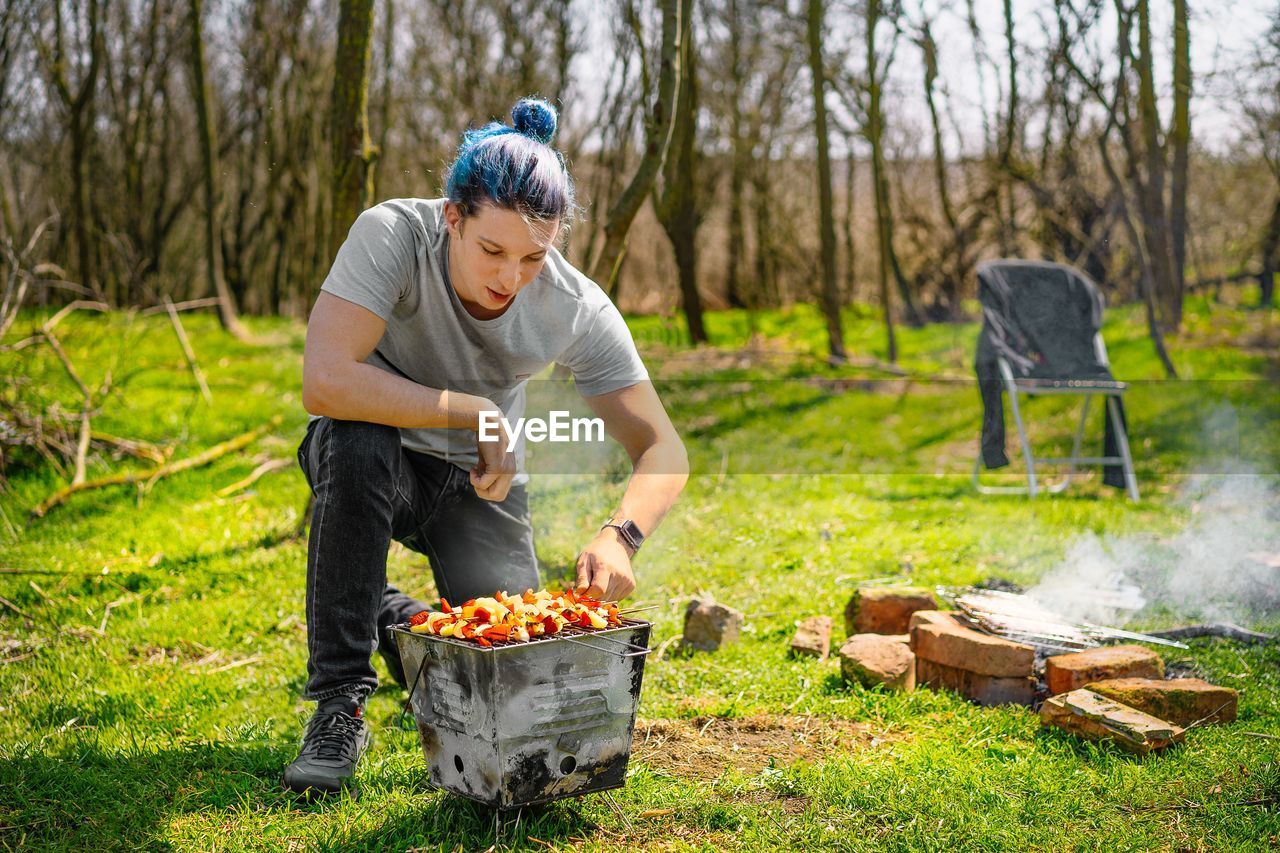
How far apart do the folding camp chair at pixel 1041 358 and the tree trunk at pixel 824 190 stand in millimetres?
2891

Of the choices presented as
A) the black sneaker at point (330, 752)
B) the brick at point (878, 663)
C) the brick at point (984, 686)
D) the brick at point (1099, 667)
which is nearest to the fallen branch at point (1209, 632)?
the brick at point (1099, 667)

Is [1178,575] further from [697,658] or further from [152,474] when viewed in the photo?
[152,474]

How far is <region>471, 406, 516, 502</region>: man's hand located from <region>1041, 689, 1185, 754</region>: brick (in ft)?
5.41

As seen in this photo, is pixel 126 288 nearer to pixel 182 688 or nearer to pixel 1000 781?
pixel 182 688

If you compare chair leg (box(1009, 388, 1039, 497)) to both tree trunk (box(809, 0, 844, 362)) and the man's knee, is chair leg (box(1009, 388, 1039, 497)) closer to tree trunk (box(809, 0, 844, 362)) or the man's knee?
tree trunk (box(809, 0, 844, 362))

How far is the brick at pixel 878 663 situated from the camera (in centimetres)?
321

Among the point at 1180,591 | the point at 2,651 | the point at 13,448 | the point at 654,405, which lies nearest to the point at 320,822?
the point at 654,405

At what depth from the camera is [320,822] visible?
231 centimetres

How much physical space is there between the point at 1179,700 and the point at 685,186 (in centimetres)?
763

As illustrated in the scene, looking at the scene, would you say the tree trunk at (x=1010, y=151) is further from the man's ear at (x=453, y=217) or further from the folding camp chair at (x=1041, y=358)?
the man's ear at (x=453, y=217)

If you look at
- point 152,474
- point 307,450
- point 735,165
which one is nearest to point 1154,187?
point 735,165

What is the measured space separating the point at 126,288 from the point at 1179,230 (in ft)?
43.6

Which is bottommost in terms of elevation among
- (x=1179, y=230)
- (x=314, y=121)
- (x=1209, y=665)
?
(x=1209, y=665)

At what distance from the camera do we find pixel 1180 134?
8.96 meters
